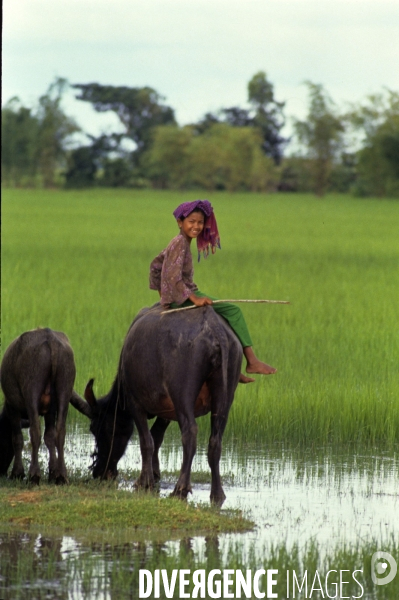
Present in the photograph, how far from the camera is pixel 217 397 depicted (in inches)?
223

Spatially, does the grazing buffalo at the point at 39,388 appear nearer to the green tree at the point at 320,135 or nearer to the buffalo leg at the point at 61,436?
the buffalo leg at the point at 61,436

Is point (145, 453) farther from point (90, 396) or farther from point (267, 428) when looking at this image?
point (267, 428)

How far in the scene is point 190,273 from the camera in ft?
19.5

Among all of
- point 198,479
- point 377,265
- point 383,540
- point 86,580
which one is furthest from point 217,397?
point 377,265

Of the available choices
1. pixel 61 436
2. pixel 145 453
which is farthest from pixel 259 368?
pixel 61 436

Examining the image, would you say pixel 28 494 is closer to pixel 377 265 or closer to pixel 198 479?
pixel 198 479

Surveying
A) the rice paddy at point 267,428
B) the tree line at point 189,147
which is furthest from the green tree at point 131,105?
the rice paddy at point 267,428

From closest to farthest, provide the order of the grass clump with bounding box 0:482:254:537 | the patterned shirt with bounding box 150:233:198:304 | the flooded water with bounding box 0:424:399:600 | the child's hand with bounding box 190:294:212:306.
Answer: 1. the flooded water with bounding box 0:424:399:600
2. the grass clump with bounding box 0:482:254:537
3. the child's hand with bounding box 190:294:212:306
4. the patterned shirt with bounding box 150:233:198:304

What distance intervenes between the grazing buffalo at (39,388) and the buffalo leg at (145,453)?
423 mm

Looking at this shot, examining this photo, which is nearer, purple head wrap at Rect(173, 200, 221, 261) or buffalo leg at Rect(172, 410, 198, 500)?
buffalo leg at Rect(172, 410, 198, 500)

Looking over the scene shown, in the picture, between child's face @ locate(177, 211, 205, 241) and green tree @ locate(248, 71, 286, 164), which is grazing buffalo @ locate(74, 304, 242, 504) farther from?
green tree @ locate(248, 71, 286, 164)

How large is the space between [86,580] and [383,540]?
149cm

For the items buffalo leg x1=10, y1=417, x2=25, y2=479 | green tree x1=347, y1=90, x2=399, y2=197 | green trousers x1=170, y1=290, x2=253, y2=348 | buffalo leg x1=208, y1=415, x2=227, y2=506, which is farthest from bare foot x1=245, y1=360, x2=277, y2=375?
green tree x1=347, y1=90, x2=399, y2=197

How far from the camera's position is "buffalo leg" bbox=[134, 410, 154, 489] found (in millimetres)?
5871
